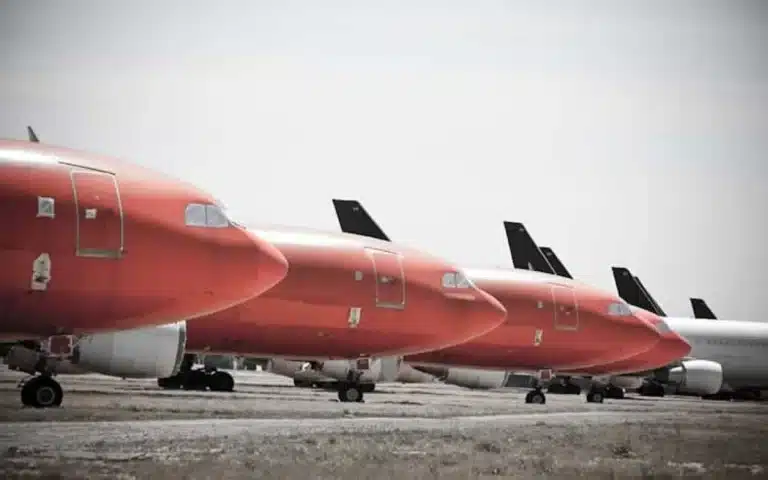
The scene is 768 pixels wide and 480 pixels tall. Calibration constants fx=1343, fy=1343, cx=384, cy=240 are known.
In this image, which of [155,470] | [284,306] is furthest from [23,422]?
[284,306]

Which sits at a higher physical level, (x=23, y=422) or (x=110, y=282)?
(x=110, y=282)

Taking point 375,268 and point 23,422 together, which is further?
point 375,268

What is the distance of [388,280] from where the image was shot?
46.4 m

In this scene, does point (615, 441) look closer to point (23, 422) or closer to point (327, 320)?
point (23, 422)

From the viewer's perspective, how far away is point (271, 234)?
45.2 m

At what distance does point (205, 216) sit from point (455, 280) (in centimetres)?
1832

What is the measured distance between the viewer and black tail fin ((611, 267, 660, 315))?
9325cm

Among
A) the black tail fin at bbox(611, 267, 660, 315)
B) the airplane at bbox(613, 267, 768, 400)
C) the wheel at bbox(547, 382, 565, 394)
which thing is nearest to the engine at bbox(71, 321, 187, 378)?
the wheel at bbox(547, 382, 565, 394)

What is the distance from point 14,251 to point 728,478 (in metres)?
14.9

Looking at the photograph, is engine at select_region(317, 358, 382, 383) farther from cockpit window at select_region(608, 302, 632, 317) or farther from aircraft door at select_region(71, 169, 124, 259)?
aircraft door at select_region(71, 169, 124, 259)

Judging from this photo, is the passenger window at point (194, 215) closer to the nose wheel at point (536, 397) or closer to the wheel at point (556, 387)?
the nose wheel at point (536, 397)

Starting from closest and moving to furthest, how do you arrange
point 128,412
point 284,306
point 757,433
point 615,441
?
point 615,441 < point 128,412 < point 757,433 < point 284,306

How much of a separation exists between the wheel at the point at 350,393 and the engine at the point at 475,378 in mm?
11806

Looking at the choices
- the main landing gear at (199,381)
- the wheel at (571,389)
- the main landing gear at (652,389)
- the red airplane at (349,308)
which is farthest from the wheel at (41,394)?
the main landing gear at (652,389)
